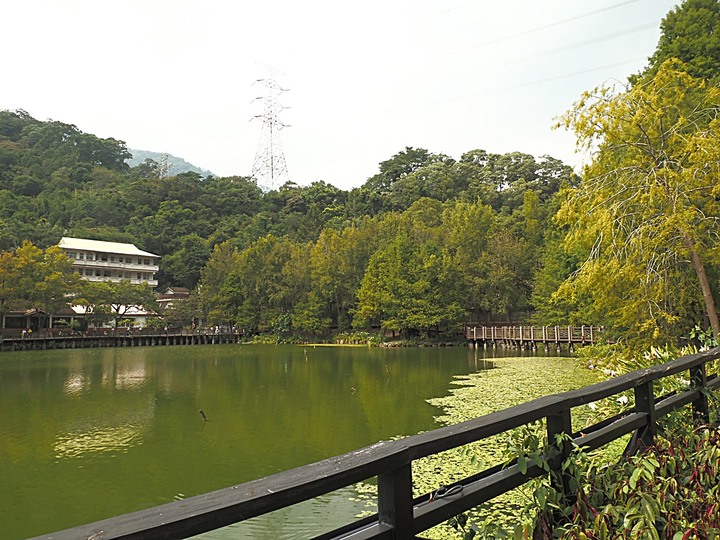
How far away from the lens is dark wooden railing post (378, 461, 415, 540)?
4.46ft

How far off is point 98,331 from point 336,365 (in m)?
21.9

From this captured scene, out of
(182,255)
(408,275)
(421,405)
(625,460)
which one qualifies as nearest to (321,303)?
(408,275)

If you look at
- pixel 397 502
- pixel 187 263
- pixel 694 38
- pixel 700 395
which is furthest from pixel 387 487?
pixel 187 263

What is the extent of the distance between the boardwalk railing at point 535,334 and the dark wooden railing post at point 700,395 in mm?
17197

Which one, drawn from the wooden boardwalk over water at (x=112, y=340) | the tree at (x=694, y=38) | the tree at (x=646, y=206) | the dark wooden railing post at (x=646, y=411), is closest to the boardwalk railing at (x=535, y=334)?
the tree at (x=694, y=38)

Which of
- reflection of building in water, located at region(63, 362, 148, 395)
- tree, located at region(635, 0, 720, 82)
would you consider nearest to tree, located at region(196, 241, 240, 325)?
reflection of building in water, located at region(63, 362, 148, 395)

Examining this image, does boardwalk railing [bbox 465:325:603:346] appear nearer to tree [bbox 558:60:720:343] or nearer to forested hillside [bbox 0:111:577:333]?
forested hillside [bbox 0:111:577:333]

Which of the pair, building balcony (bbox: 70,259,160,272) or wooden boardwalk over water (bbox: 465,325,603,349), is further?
building balcony (bbox: 70,259,160,272)

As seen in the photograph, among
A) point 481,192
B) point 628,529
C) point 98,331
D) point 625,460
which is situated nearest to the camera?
point 628,529

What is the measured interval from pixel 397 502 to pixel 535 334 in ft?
82.8

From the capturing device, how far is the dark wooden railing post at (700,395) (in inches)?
121

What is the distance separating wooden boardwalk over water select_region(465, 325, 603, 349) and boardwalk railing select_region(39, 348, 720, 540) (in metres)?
19.0

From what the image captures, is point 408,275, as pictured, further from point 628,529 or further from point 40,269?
point 628,529

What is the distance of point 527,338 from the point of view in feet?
83.6
